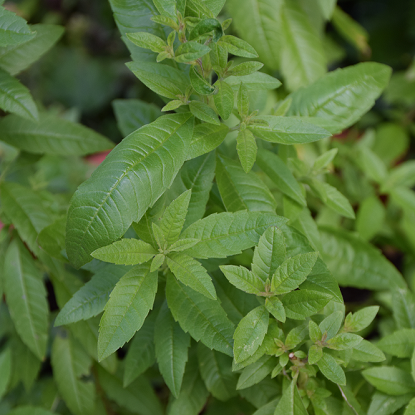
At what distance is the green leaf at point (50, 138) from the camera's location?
1.05 meters

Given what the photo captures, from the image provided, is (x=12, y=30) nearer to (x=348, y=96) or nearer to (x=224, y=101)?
(x=224, y=101)

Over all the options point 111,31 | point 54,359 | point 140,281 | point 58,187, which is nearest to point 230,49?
point 140,281

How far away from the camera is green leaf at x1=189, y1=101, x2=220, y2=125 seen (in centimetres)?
71

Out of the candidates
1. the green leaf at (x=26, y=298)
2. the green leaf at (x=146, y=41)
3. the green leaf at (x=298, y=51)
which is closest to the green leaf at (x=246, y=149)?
the green leaf at (x=146, y=41)

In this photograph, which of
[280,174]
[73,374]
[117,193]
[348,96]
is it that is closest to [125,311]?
[117,193]

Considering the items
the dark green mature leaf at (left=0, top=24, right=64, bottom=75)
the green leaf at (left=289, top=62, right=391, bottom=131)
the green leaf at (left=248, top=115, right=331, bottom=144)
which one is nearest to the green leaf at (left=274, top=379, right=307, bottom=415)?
the green leaf at (left=248, top=115, right=331, bottom=144)

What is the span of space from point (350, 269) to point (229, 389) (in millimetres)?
494

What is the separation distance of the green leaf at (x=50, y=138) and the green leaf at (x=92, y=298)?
43 centimetres

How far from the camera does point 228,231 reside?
704 mm

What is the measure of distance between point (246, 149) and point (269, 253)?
0.68ft

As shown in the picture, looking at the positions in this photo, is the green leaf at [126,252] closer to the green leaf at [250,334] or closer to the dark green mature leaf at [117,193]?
the dark green mature leaf at [117,193]

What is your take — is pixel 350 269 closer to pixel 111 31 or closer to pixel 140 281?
pixel 140 281

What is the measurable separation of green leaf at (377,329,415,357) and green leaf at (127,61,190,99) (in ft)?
2.37

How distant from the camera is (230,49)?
0.67 meters
